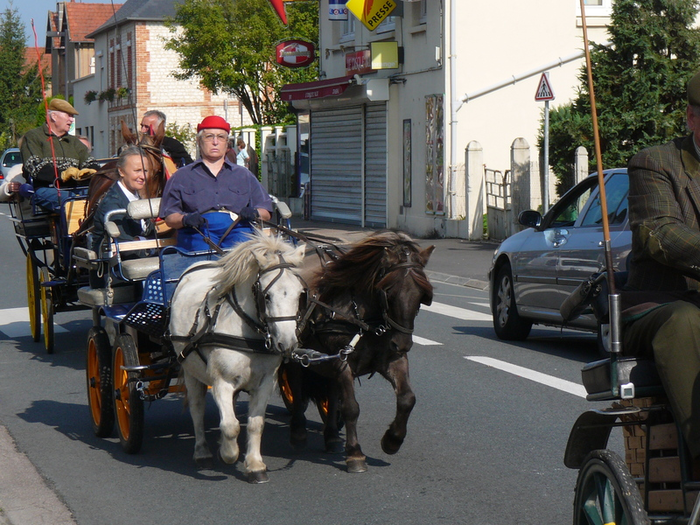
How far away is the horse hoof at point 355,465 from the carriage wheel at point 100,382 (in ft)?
6.00

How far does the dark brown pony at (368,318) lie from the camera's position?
618cm

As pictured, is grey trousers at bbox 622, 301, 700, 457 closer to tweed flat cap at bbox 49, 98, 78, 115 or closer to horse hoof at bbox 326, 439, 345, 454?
horse hoof at bbox 326, 439, 345, 454

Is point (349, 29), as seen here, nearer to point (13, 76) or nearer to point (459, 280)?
point (459, 280)

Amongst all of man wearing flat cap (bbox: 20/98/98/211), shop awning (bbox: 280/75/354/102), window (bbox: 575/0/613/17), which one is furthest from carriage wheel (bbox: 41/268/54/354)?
window (bbox: 575/0/613/17)

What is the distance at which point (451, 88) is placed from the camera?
24969mm

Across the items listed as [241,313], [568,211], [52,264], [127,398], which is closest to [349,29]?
[568,211]

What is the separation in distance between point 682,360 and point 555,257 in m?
7.05

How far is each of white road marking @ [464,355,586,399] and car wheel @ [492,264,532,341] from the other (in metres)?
1.19

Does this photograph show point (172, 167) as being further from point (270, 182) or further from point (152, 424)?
point (270, 182)

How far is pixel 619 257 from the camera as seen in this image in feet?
31.1

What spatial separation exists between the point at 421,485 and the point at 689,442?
2662mm

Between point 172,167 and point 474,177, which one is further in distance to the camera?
point 474,177

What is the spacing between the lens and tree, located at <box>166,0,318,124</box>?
40.4 metres

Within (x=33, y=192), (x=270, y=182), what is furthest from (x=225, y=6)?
(x=33, y=192)
